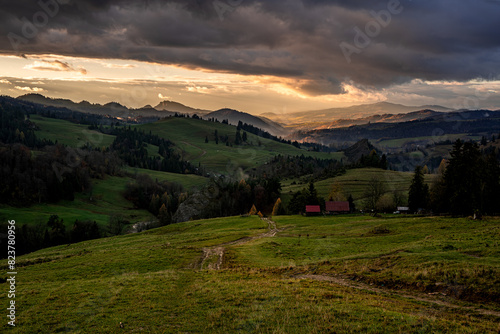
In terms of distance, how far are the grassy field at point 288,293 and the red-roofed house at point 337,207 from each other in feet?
208

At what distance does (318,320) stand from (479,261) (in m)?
20.7

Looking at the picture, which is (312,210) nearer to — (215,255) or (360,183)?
(215,255)

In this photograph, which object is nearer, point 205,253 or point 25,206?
point 205,253

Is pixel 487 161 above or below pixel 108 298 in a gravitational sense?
above

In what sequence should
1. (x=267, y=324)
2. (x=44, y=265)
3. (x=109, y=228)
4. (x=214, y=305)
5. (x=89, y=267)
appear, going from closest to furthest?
(x=267, y=324), (x=214, y=305), (x=89, y=267), (x=44, y=265), (x=109, y=228)

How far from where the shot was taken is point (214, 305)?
22.9m

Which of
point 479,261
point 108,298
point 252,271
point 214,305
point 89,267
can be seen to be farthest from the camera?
point 89,267

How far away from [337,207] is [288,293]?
299ft

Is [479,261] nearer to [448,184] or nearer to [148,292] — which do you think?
[148,292]

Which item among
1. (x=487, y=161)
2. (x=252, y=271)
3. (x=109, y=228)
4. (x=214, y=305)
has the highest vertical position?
(x=487, y=161)

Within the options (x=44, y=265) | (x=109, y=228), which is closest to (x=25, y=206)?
(x=109, y=228)

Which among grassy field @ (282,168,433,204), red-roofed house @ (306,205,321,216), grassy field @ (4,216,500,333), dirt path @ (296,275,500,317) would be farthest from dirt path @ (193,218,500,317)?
grassy field @ (282,168,433,204)

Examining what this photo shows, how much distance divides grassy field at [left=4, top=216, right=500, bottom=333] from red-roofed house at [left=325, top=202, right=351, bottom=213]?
63.5m

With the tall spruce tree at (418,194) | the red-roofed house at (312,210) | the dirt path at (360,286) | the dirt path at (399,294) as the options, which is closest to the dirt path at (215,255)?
the dirt path at (360,286)
